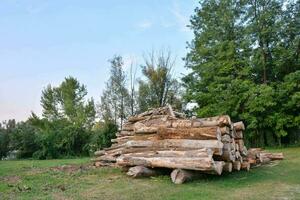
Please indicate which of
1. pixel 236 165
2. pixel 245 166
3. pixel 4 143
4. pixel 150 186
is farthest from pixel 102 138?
pixel 150 186

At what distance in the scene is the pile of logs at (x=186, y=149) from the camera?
8.58 meters

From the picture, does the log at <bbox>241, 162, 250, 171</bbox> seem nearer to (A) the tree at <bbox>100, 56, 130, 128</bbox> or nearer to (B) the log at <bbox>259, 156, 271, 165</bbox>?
(B) the log at <bbox>259, 156, 271, 165</bbox>

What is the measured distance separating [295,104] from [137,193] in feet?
50.5

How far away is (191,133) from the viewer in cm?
952

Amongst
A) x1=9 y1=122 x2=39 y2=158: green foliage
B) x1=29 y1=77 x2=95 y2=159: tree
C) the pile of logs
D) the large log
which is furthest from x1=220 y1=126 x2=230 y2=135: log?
x1=29 y1=77 x2=95 y2=159: tree

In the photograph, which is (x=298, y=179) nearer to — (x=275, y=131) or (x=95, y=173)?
(x=95, y=173)

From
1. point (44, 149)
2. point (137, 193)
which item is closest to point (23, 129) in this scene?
point (44, 149)

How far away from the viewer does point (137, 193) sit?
724 centimetres

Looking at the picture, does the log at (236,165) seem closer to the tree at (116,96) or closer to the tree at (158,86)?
the tree at (158,86)

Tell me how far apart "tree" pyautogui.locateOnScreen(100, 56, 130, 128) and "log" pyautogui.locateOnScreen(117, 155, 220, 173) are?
72.9ft

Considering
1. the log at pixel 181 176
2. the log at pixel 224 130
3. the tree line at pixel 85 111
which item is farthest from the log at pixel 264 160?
the tree line at pixel 85 111

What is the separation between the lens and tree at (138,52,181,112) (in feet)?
103

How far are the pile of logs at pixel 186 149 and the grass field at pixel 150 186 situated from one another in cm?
32

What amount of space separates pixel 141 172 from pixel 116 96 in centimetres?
2339
